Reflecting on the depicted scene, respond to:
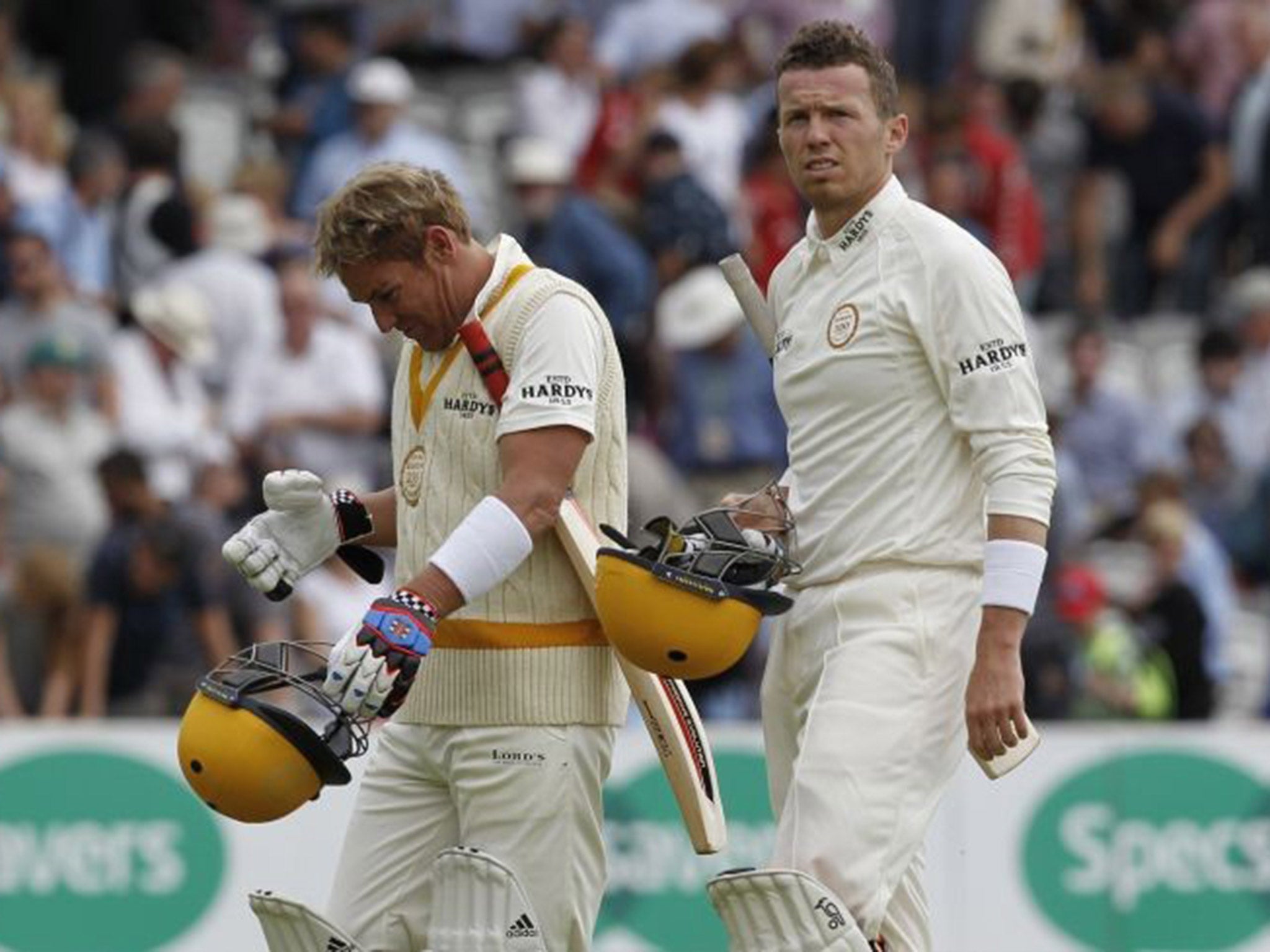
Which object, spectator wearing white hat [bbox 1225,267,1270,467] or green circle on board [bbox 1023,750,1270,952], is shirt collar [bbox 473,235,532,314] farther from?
spectator wearing white hat [bbox 1225,267,1270,467]

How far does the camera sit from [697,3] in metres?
17.7

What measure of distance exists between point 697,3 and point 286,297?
→ 4.40 metres

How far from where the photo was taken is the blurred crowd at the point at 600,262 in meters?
13.3

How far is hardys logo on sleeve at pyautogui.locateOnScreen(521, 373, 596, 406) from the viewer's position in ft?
22.5

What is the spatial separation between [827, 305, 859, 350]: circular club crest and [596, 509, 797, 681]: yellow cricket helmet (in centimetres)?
51

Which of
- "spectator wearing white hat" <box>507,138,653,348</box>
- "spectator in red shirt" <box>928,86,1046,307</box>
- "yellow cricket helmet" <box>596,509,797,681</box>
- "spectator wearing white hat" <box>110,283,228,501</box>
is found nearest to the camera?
"yellow cricket helmet" <box>596,509,797,681</box>

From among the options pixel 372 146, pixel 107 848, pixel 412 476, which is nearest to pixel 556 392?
pixel 412 476

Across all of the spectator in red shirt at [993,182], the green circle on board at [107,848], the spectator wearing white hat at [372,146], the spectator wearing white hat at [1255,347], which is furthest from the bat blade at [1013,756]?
the spectator in red shirt at [993,182]

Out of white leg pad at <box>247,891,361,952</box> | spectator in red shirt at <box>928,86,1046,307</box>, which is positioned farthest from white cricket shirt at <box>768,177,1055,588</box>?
spectator in red shirt at <box>928,86,1046,307</box>

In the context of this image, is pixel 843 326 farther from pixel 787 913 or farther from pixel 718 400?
pixel 718 400

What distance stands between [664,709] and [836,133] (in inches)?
52.7

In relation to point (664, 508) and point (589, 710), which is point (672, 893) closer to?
point (664, 508)

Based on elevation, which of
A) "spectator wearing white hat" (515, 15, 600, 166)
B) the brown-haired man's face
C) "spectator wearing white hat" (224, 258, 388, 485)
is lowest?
the brown-haired man's face

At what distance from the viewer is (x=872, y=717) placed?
265 inches
